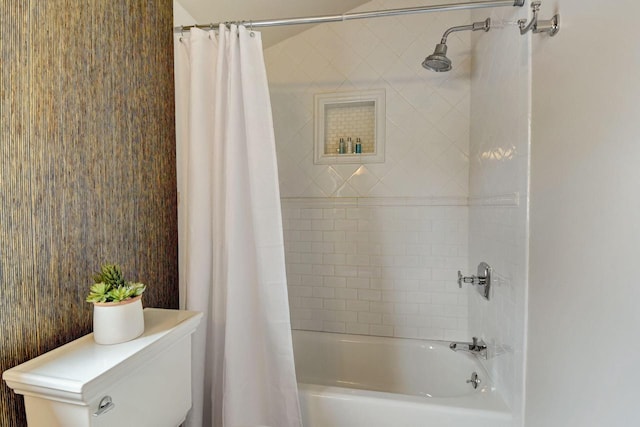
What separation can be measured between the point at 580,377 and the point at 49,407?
1294 mm

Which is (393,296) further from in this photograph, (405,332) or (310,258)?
(310,258)

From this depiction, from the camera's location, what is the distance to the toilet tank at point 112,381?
715mm

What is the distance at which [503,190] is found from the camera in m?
1.46

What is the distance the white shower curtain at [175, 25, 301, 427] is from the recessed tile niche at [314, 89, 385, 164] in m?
0.96

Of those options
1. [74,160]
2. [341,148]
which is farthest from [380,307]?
[74,160]

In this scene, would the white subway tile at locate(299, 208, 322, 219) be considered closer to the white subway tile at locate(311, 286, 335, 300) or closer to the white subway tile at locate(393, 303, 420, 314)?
the white subway tile at locate(311, 286, 335, 300)

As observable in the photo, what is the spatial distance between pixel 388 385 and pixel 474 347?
1.94 ft

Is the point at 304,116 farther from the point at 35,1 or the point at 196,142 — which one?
the point at 35,1

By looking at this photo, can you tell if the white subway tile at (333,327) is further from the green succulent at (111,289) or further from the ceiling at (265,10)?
the ceiling at (265,10)

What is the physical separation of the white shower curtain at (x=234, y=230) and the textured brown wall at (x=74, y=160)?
0.41 feet

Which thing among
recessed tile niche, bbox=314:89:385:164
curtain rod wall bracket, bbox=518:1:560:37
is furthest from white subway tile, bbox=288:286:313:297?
curtain rod wall bracket, bbox=518:1:560:37

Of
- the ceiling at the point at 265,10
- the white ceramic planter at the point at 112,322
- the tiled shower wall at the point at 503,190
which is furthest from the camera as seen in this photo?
the ceiling at the point at 265,10

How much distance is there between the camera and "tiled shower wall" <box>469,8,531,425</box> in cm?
126

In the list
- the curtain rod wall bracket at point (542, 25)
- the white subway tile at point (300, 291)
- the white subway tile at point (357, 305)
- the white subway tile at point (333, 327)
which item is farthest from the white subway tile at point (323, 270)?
the curtain rod wall bracket at point (542, 25)
